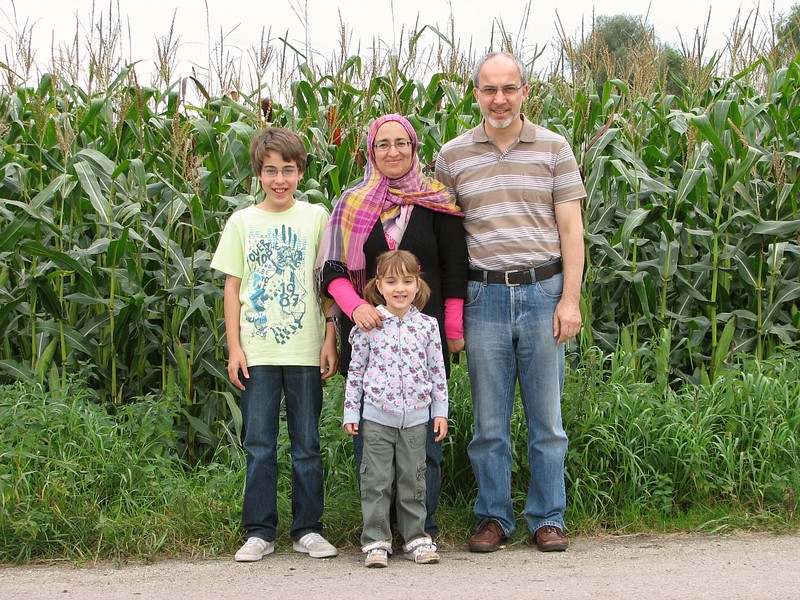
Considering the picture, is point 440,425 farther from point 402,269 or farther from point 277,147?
Result: point 277,147

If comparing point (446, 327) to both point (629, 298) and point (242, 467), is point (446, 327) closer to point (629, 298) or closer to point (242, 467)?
point (242, 467)

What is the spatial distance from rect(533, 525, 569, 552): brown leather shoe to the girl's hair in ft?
3.80

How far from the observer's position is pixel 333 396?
5.04 metres

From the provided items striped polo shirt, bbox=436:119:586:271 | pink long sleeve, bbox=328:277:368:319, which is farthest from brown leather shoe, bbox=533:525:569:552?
pink long sleeve, bbox=328:277:368:319

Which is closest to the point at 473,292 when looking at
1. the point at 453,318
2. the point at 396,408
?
the point at 453,318

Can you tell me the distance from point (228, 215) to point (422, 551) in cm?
247

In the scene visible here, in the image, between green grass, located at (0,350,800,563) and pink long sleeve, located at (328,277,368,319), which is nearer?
pink long sleeve, located at (328,277,368,319)

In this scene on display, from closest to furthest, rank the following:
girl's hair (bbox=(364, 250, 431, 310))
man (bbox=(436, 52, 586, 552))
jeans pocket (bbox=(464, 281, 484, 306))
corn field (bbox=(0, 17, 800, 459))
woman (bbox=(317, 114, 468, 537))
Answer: girl's hair (bbox=(364, 250, 431, 310)), woman (bbox=(317, 114, 468, 537)), man (bbox=(436, 52, 586, 552)), jeans pocket (bbox=(464, 281, 484, 306)), corn field (bbox=(0, 17, 800, 459))

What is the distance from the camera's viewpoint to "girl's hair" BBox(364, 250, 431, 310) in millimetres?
3883

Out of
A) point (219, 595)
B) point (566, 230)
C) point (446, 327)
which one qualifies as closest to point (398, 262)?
point (446, 327)

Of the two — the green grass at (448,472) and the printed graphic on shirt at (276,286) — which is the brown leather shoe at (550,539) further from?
the printed graphic on shirt at (276,286)

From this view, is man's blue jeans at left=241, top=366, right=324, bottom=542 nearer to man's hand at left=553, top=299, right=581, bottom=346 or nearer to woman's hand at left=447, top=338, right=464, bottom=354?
woman's hand at left=447, top=338, right=464, bottom=354

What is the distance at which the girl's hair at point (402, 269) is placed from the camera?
388 centimetres

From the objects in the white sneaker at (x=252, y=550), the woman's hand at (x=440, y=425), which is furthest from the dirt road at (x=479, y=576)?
the woman's hand at (x=440, y=425)
